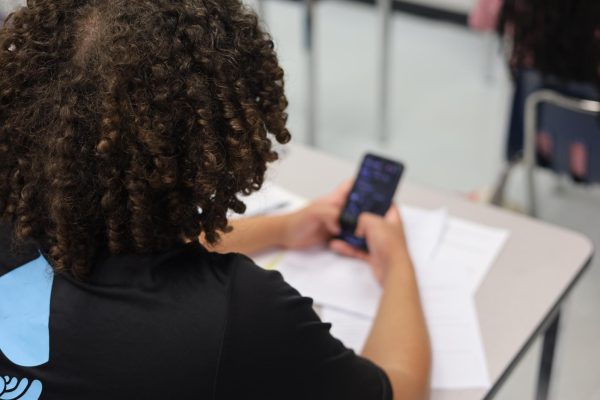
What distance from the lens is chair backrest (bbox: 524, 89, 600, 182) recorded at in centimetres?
159

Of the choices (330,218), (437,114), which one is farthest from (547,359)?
(437,114)

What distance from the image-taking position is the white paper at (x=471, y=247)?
1096mm

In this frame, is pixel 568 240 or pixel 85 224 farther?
pixel 568 240

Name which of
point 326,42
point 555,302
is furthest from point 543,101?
point 326,42

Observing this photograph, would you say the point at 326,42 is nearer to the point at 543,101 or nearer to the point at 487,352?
the point at 543,101

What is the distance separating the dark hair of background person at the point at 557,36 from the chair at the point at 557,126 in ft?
0.10

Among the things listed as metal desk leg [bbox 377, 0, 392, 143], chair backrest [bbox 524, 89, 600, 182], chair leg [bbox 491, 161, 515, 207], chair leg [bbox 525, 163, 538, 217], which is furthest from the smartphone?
metal desk leg [bbox 377, 0, 392, 143]

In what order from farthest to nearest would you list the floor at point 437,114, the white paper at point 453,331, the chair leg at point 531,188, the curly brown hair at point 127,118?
1. the floor at point 437,114
2. the chair leg at point 531,188
3. the white paper at point 453,331
4. the curly brown hair at point 127,118

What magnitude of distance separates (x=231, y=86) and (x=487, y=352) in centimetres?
51

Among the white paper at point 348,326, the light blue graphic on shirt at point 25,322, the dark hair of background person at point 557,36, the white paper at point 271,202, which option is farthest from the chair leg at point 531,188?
the light blue graphic on shirt at point 25,322

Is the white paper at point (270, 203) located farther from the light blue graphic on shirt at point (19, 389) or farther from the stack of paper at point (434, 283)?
the light blue graphic on shirt at point (19, 389)

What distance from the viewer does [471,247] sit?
1143 millimetres

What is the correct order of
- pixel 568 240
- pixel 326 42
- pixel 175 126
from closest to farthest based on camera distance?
pixel 175 126, pixel 568 240, pixel 326 42

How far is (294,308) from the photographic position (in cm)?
73
